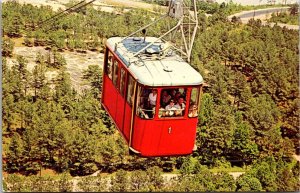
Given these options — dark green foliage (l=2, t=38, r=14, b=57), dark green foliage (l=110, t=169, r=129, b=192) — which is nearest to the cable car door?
dark green foliage (l=110, t=169, r=129, b=192)

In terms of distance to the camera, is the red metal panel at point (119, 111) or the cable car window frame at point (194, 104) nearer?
the cable car window frame at point (194, 104)

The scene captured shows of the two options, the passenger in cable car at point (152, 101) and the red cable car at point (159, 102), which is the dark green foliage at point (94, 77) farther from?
the passenger in cable car at point (152, 101)

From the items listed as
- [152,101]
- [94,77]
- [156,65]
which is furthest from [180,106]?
[94,77]

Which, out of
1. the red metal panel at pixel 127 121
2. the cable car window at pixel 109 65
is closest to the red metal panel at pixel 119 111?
the red metal panel at pixel 127 121

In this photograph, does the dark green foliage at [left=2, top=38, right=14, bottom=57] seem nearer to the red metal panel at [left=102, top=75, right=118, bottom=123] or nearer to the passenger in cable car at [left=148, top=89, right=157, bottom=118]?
the red metal panel at [left=102, top=75, right=118, bottom=123]

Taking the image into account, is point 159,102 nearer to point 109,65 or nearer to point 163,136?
point 163,136
